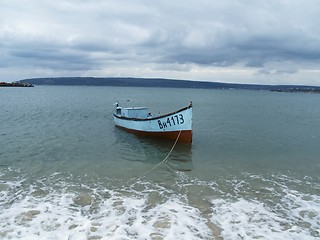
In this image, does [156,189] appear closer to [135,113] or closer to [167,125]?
[167,125]

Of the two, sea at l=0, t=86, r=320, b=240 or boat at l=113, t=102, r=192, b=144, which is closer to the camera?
sea at l=0, t=86, r=320, b=240

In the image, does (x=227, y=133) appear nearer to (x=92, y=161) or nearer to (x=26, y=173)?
(x=92, y=161)

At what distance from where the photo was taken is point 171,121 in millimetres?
20250

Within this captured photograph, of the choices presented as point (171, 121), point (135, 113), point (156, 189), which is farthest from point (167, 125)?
point (156, 189)

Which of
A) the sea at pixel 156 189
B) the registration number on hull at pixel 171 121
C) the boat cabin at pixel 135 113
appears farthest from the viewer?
the boat cabin at pixel 135 113

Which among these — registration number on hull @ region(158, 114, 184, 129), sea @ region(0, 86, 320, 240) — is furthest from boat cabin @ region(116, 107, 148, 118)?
registration number on hull @ region(158, 114, 184, 129)

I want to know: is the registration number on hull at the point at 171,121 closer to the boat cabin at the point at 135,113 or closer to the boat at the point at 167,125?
the boat at the point at 167,125

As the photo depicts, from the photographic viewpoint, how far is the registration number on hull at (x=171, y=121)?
A: 64.7 feet

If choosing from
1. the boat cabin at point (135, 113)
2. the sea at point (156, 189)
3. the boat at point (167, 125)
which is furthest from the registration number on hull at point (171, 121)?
the boat cabin at point (135, 113)

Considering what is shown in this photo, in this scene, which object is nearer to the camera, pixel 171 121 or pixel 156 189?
pixel 156 189

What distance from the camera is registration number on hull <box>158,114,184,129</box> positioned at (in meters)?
19.7

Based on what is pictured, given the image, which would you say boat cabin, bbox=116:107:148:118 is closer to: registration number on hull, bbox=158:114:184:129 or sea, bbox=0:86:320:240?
sea, bbox=0:86:320:240

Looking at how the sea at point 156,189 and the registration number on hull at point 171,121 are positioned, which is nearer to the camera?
the sea at point 156,189

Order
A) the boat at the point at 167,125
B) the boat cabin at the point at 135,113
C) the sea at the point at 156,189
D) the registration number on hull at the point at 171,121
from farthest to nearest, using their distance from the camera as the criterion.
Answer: the boat cabin at the point at 135,113 → the registration number on hull at the point at 171,121 → the boat at the point at 167,125 → the sea at the point at 156,189
